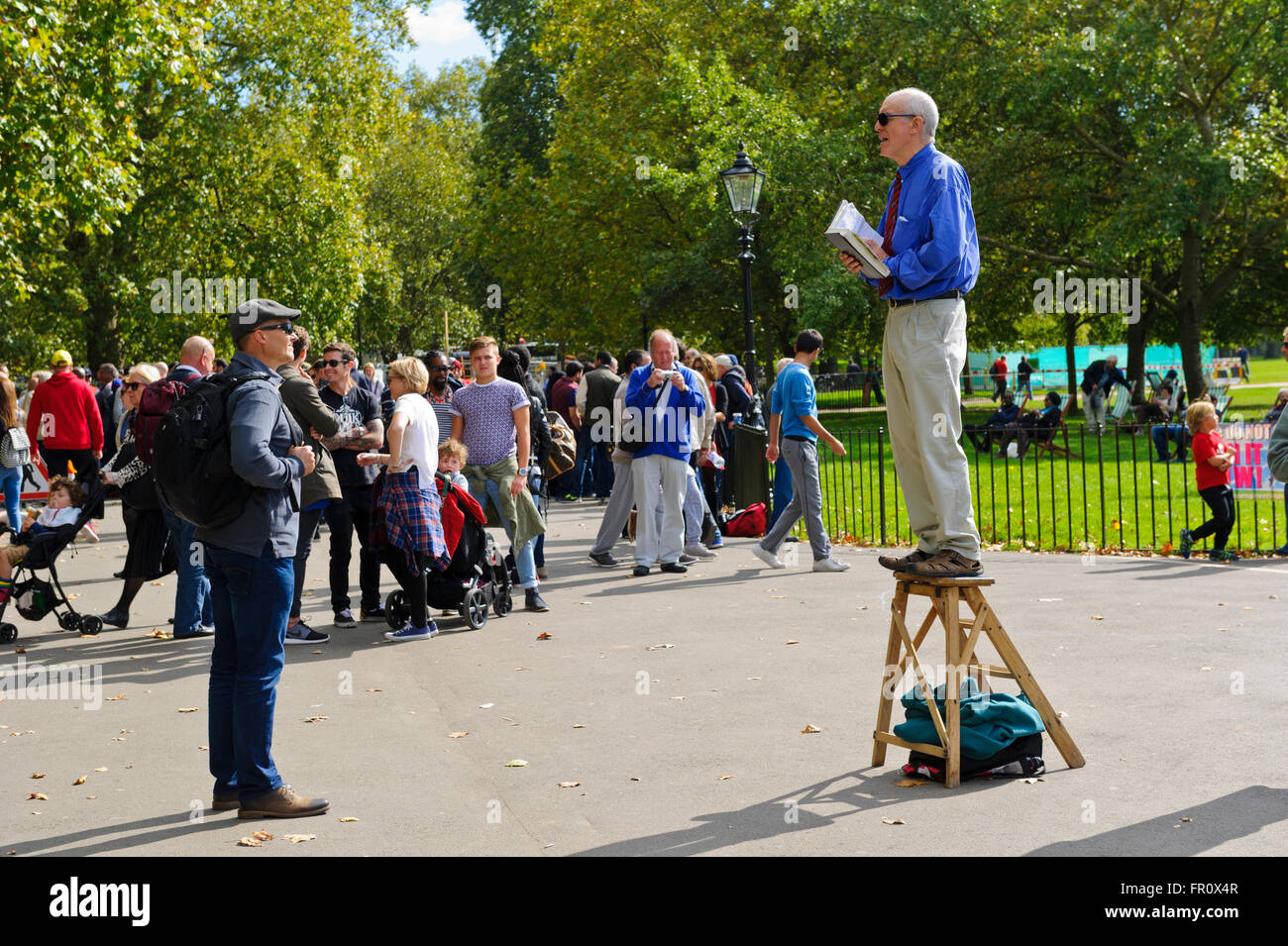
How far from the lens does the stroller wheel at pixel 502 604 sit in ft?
31.3

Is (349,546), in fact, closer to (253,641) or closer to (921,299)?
(253,641)

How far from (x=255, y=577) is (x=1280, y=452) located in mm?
4679

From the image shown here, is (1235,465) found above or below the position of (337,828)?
above

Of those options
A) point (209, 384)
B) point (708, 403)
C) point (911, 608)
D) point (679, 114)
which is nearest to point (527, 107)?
point (679, 114)

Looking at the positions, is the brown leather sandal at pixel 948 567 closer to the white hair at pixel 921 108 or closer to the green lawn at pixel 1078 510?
the white hair at pixel 921 108

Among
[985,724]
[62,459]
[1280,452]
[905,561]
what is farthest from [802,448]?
[62,459]

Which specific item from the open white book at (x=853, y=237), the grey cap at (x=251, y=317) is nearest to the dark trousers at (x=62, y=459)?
the grey cap at (x=251, y=317)

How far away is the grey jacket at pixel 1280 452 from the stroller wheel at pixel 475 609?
A: 203 inches

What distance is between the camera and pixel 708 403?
12.4m

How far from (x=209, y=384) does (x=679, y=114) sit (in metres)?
25.4

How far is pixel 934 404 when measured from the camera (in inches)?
197

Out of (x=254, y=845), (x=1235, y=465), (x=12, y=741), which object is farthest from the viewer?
(x=1235, y=465)

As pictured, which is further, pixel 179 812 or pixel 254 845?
pixel 179 812

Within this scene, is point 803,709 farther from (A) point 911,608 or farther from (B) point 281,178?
(B) point 281,178
